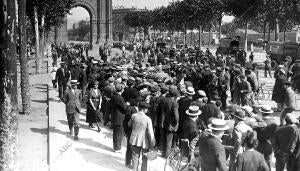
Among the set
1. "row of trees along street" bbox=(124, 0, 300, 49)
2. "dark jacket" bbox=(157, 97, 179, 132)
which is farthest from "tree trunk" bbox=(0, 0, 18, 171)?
"row of trees along street" bbox=(124, 0, 300, 49)

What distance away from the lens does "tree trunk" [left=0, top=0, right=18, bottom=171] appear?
20.0 ft

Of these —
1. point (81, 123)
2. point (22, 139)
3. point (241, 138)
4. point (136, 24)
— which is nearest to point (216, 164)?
point (241, 138)

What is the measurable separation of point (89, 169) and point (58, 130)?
3220 mm

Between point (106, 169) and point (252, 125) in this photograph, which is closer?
point (252, 125)

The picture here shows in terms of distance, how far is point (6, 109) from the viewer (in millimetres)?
6254

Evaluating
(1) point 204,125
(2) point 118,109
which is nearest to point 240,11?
(2) point 118,109

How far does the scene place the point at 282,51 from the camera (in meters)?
30.4

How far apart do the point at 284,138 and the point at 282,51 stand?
25523mm

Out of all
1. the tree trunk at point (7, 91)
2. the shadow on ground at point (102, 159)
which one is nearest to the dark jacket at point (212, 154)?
the shadow on ground at point (102, 159)

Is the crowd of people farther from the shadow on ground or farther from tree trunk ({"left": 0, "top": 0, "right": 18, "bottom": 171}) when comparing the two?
tree trunk ({"left": 0, "top": 0, "right": 18, "bottom": 171})

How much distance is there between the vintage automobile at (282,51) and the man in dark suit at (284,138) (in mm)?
21506

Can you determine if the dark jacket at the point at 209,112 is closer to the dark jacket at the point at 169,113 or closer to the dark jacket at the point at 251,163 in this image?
the dark jacket at the point at 169,113

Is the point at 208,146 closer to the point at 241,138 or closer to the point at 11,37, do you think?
the point at 241,138

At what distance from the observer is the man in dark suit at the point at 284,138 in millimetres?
6469
